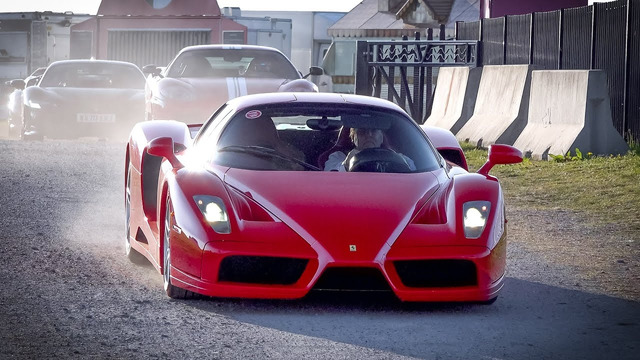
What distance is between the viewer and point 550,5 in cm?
3809

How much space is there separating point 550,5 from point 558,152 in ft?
73.2

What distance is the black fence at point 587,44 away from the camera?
717 inches

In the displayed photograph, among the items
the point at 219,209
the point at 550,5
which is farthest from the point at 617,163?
the point at 550,5

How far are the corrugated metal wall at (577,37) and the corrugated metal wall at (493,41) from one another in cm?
342

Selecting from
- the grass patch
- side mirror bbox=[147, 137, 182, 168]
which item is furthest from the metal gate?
side mirror bbox=[147, 137, 182, 168]

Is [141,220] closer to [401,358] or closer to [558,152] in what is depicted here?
[401,358]

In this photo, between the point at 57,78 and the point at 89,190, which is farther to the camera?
the point at 57,78

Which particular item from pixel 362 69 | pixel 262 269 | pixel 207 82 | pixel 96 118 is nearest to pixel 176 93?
pixel 207 82

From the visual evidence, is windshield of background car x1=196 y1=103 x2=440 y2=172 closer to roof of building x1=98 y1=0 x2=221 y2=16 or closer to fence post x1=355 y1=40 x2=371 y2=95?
fence post x1=355 y1=40 x2=371 y2=95

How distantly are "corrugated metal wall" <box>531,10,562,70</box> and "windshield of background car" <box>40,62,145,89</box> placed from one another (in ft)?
22.3

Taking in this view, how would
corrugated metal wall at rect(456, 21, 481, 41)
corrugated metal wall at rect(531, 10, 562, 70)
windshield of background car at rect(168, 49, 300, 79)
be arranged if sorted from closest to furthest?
windshield of background car at rect(168, 49, 300, 79) → corrugated metal wall at rect(531, 10, 562, 70) → corrugated metal wall at rect(456, 21, 481, 41)

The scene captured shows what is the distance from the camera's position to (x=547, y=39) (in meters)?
22.4

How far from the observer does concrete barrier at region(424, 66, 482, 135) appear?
2162 centimetres

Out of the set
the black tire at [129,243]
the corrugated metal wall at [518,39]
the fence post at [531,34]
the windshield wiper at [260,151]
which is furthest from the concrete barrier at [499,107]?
the windshield wiper at [260,151]
